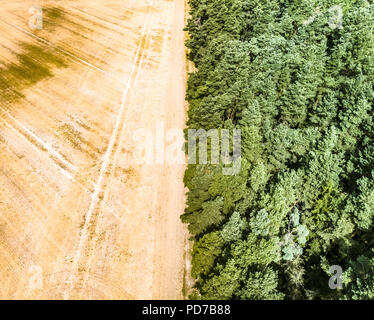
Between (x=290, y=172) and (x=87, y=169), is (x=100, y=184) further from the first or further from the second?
(x=290, y=172)

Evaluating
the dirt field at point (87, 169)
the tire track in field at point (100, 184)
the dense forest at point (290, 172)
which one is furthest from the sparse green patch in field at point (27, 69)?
the dense forest at point (290, 172)

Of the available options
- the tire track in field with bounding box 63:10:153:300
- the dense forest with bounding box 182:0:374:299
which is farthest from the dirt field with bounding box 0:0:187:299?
the dense forest with bounding box 182:0:374:299

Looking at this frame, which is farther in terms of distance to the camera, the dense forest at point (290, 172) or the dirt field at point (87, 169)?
Answer: the dirt field at point (87, 169)

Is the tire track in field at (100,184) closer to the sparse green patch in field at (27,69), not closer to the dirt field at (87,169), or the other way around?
the dirt field at (87,169)

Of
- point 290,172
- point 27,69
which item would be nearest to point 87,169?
point 290,172

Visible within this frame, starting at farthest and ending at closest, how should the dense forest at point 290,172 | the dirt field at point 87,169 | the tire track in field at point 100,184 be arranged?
the dirt field at point 87,169
the tire track in field at point 100,184
the dense forest at point 290,172
